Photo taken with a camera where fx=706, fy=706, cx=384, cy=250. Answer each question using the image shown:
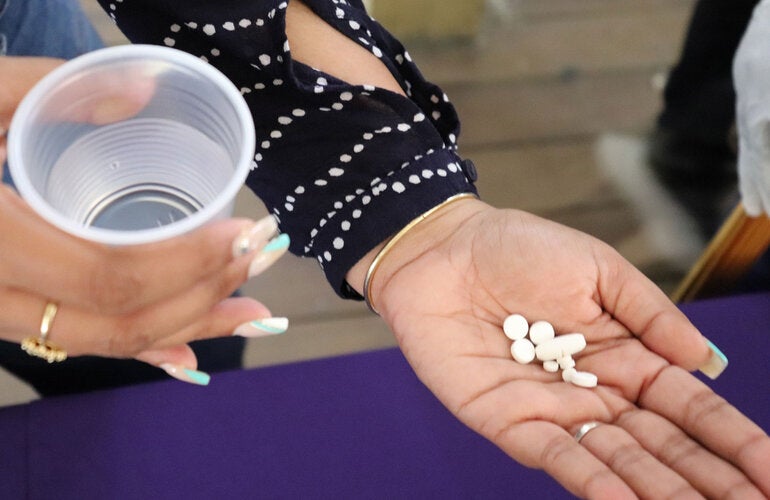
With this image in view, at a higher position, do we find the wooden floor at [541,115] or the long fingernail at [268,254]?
the long fingernail at [268,254]

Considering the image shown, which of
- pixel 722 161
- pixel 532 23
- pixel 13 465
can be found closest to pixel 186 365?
pixel 13 465

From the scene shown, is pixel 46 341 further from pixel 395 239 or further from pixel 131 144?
pixel 395 239

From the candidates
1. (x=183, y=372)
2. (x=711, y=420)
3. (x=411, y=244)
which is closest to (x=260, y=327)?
(x=183, y=372)

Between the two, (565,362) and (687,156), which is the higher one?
(565,362)

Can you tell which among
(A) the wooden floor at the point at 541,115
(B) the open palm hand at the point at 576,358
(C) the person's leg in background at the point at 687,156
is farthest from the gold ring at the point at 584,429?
(C) the person's leg in background at the point at 687,156

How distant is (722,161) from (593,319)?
104 cm

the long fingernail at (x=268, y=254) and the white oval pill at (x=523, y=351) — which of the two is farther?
the white oval pill at (x=523, y=351)

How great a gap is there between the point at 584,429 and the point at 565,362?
65 millimetres

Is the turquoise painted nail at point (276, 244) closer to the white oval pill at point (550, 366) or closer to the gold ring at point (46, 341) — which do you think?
the gold ring at point (46, 341)

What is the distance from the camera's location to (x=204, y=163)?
45 cm

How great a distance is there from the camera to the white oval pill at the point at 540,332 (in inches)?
22.9

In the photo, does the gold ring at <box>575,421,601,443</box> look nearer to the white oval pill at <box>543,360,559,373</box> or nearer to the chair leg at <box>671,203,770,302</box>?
the white oval pill at <box>543,360,559,373</box>

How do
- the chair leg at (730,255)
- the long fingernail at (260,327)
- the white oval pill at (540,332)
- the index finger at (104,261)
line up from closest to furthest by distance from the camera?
the index finger at (104,261), the long fingernail at (260,327), the white oval pill at (540,332), the chair leg at (730,255)

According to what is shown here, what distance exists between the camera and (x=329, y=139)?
62cm
